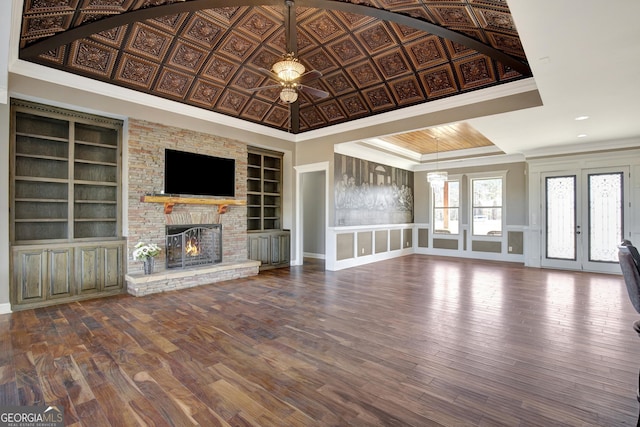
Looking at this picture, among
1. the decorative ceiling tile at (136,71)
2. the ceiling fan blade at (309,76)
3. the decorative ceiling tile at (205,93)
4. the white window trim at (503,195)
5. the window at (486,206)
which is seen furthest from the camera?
the window at (486,206)

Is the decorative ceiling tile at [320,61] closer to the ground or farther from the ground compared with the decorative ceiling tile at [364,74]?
farther from the ground

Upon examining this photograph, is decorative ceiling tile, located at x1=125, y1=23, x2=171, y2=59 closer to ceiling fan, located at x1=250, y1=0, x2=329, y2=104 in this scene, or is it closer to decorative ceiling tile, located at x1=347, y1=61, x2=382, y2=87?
ceiling fan, located at x1=250, y1=0, x2=329, y2=104

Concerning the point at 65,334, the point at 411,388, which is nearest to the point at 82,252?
the point at 65,334

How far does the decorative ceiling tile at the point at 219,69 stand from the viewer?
520 cm

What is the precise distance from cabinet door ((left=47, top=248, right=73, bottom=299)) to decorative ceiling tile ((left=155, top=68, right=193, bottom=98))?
3.02 metres

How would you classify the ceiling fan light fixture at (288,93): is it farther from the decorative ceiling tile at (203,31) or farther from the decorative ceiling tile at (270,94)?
the decorative ceiling tile at (270,94)

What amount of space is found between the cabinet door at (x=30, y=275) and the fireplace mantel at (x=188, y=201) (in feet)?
5.17

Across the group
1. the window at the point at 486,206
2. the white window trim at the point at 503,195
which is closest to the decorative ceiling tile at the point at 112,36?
the white window trim at the point at 503,195

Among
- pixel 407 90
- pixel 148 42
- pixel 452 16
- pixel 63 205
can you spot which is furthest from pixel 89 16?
pixel 407 90

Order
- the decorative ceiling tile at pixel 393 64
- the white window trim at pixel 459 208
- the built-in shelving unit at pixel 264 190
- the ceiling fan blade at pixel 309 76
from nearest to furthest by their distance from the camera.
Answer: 1. the ceiling fan blade at pixel 309 76
2. the decorative ceiling tile at pixel 393 64
3. the built-in shelving unit at pixel 264 190
4. the white window trim at pixel 459 208

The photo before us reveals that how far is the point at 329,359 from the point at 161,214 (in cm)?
420

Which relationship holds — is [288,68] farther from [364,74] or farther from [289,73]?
[364,74]

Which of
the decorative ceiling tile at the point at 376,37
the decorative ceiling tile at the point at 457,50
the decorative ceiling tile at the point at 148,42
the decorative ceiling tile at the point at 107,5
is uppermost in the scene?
the decorative ceiling tile at the point at 376,37

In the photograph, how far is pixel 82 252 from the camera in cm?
478
